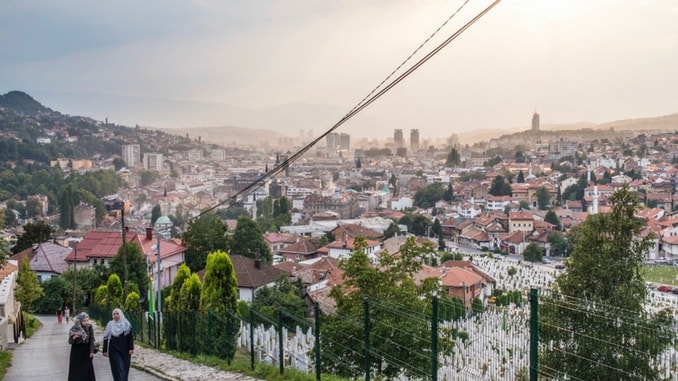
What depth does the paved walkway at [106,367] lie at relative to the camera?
21.1 ft

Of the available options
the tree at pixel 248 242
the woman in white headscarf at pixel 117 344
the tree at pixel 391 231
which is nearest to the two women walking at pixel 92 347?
the woman in white headscarf at pixel 117 344

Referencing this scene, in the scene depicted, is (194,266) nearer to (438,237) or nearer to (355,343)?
(355,343)

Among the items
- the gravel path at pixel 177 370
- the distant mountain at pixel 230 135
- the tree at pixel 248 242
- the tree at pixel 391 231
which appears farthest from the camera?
the distant mountain at pixel 230 135

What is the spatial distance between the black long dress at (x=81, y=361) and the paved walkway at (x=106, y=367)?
4.56ft

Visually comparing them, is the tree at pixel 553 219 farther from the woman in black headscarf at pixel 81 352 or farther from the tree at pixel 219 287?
the woman in black headscarf at pixel 81 352

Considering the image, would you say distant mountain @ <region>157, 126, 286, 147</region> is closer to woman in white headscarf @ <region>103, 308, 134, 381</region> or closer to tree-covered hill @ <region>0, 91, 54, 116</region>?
tree-covered hill @ <region>0, 91, 54, 116</region>

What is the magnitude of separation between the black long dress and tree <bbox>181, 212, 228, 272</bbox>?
27115mm

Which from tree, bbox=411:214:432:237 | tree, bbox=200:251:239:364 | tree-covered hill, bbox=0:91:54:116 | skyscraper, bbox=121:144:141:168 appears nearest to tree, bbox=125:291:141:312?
tree, bbox=200:251:239:364

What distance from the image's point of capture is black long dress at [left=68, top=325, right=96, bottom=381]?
4.88 meters

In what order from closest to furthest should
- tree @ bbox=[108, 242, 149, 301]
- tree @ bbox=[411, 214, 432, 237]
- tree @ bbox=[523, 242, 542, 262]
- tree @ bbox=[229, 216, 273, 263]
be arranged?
tree @ bbox=[108, 242, 149, 301] < tree @ bbox=[229, 216, 273, 263] < tree @ bbox=[523, 242, 542, 262] < tree @ bbox=[411, 214, 432, 237]


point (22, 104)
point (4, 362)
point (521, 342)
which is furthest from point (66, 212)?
point (22, 104)

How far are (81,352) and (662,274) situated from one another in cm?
4684

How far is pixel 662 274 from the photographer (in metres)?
45.6

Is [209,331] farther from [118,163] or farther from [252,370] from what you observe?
[118,163]
